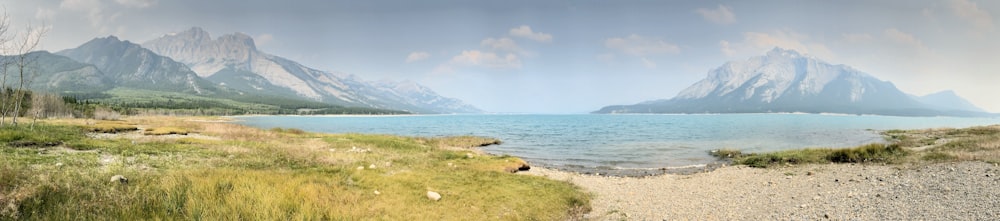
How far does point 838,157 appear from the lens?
33.1m

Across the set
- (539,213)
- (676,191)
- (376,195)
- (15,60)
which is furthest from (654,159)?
(15,60)

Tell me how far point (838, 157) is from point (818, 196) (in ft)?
67.9

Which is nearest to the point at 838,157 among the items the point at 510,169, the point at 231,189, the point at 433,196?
the point at 510,169

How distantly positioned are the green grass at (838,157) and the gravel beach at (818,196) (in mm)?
7394

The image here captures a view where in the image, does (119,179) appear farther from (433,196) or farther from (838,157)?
(838,157)

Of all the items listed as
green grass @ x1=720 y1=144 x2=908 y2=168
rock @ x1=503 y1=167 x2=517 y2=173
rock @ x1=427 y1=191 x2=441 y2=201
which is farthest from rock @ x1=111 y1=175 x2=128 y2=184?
green grass @ x1=720 y1=144 x2=908 y2=168

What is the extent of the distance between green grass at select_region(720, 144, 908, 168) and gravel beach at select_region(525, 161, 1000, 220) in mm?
7394

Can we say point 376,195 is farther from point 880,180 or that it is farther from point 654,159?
point 654,159

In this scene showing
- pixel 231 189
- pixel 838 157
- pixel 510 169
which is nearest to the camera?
pixel 231 189

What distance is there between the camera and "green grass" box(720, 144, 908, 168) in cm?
3172

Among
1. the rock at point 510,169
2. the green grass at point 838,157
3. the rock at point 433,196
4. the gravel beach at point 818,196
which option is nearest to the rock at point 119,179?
the rock at point 433,196

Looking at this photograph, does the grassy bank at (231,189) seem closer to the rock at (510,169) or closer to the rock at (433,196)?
the rock at (433,196)

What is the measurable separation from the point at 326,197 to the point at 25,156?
1411 cm

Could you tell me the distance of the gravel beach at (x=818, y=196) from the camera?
1395 cm
